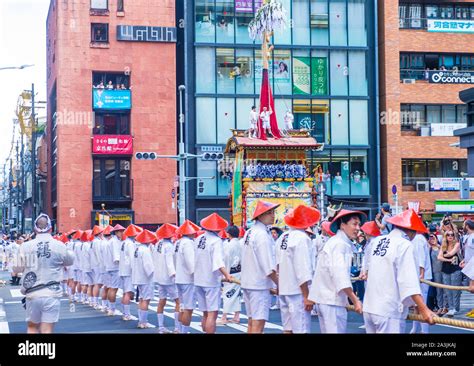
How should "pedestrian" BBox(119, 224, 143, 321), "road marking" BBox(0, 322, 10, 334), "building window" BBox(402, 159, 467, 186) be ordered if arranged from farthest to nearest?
"building window" BBox(402, 159, 467, 186)
"pedestrian" BBox(119, 224, 143, 321)
"road marking" BBox(0, 322, 10, 334)

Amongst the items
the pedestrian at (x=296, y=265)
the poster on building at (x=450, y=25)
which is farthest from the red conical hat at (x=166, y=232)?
the poster on building at (x=450, y=25)

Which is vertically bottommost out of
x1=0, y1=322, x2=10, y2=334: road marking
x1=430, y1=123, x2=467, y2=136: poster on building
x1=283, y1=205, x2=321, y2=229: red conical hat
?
x1=0, y1=322, x2=10, y2=334: road marking

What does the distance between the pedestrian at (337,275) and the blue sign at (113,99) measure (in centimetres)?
4307

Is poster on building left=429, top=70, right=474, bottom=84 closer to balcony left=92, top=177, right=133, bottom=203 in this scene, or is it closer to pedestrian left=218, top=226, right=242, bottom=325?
balcony left=92, top=177, right=133, bottom=203

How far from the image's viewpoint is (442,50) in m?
52.9

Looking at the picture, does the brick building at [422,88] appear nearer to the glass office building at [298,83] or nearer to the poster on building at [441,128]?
the poster on building at [441,128]

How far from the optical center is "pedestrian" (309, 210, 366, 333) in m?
9.00

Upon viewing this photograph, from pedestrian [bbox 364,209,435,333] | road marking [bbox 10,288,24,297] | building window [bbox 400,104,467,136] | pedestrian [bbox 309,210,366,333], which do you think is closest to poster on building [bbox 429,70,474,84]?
building window [bbox 400,104,467,136]

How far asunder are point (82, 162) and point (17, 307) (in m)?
27.7

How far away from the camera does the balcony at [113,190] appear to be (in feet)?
166

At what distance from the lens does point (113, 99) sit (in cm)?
5125

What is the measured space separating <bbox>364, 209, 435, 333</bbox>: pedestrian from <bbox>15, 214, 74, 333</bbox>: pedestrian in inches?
188

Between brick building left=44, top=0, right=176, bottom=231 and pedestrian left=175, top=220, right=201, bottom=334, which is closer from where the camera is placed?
pedestrian left=175, top=220, right=201, bottom=334

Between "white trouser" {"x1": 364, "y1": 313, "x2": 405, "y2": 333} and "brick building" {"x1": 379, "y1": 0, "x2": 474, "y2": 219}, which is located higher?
"brick building" {"x1": 379, "y1": 0, "x2": 474, "y2": 219}
